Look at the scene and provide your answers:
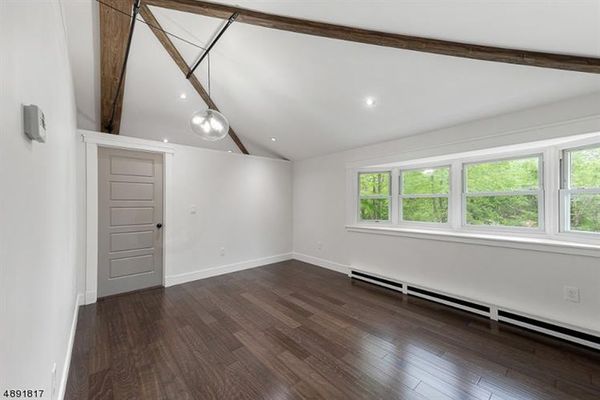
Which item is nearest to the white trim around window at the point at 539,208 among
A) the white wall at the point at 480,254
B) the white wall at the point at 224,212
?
the white wall at the point at 480,254

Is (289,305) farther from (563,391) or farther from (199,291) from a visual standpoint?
(563,391)

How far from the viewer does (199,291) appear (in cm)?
354

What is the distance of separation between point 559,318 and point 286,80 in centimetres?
377

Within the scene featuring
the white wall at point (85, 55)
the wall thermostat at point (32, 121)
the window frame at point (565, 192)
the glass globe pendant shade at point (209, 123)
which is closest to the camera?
the wall thermostat at point (32, 121)

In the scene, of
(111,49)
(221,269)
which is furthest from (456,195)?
(111,49)

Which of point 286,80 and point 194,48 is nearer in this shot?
point 194,48

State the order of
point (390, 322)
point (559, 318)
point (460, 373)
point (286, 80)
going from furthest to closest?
point (286, 80), point (390, 322), point (559, 318), point (460, 373)

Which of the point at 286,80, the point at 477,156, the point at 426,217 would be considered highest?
the point at 286,80

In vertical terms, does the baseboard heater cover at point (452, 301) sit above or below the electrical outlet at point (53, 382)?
below

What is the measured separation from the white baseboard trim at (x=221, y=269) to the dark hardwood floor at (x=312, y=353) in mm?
566

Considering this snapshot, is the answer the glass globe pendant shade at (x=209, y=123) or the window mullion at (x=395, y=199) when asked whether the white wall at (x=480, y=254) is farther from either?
the glass globe pendant shade at (x=209, y=123)

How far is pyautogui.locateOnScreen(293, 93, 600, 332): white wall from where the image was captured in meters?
2.28

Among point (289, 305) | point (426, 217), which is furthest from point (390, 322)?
point (426, 217)

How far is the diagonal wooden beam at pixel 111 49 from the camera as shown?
220 cm
